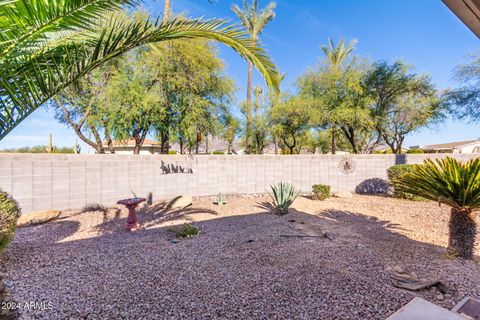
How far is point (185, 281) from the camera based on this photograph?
332 cm

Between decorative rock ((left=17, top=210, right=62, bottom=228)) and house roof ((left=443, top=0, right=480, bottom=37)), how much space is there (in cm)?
885

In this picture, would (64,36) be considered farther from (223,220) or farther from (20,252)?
(223,220)

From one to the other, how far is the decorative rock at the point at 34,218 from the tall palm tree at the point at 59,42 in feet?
17.8

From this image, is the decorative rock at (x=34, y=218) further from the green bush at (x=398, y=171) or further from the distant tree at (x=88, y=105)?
the green bush at (x=398, y=171)

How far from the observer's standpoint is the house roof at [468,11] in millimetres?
1768

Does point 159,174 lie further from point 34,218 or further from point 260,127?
point 260,127

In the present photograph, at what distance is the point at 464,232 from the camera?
387 cm

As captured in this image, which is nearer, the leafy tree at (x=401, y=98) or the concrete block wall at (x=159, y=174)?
the concrete block wall at (x=159, y=174)

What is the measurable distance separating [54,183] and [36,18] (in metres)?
6.87

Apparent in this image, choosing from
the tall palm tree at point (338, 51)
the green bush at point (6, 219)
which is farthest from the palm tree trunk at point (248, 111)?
the green bush at point (6, 219)

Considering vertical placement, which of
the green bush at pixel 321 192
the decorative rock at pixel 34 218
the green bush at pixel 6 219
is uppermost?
the green bush at pixel 6 219

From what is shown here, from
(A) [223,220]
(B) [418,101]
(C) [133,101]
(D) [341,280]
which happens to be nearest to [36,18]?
(D) [341,280]

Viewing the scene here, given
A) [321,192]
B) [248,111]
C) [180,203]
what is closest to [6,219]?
[180,203]

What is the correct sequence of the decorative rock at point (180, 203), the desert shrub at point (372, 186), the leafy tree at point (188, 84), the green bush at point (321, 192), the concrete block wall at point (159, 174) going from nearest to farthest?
the concrete block wall at point (159, 174) < the decorative rock at point (180, 203) < the green bush at point (321, 192) < the leafy tree at point (188, 84) < the desert shrub at point (372, 186)
